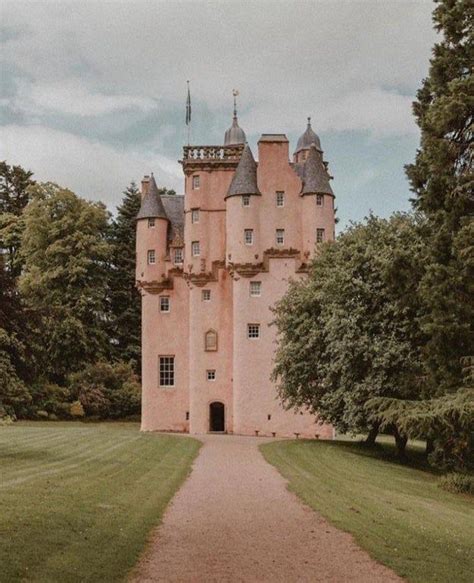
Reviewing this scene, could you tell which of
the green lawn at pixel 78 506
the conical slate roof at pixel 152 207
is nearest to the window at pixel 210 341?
the conical slate roof at pixel 152 207

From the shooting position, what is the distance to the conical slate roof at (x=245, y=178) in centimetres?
Answer: 4412

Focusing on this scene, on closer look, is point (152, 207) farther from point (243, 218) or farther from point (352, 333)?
point (352, 333)

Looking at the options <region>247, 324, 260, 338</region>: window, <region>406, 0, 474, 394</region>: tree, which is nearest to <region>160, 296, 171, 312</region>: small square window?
<region>247, 324, 260, 338</region>: window

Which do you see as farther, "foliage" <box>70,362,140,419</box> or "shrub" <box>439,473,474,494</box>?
"foliage" <box>70,362,140,419</box>

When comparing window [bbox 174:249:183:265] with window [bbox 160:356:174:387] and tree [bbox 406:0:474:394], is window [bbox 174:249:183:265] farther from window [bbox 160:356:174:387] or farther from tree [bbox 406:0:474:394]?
tree [bbox 406:0:474:394]

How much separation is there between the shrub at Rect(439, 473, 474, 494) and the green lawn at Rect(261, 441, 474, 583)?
1.37 feet

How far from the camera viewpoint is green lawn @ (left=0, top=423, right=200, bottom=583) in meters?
9.40

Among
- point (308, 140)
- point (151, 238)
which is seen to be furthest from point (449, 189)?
point (308, 140)

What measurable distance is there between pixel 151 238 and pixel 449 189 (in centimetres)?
2931

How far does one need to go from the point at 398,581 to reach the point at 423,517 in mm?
5596

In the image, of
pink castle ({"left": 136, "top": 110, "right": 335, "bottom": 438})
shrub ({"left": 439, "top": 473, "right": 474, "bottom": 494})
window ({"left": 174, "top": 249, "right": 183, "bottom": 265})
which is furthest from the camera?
window ({"left": 174, "top": 249, "right": 183, "bottom": 265})

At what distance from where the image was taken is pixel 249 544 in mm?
11367

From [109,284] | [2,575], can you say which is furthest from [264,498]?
[109,284]

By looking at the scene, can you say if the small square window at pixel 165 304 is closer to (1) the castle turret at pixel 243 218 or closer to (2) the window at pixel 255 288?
(1) the castle turret at pixel 243 218
